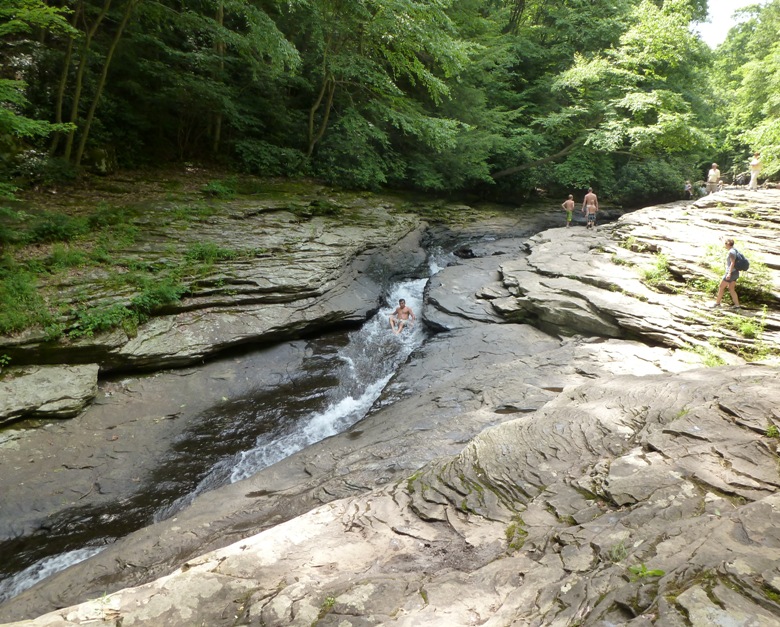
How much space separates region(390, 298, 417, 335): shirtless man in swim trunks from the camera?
10695mm

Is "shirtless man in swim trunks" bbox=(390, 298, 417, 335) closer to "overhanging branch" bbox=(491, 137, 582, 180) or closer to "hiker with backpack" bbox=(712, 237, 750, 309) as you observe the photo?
"hiker with backpack" bbox=(712, 237, 750, 309)

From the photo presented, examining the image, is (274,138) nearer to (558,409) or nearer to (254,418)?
(254,418)

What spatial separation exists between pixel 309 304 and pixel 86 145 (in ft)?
26.0

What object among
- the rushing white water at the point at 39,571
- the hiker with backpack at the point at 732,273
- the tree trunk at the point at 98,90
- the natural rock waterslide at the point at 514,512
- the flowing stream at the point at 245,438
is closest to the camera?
the natural rock waterslide at the point at 514,512

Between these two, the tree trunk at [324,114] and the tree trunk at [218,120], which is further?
the tree trunk at [324,114]

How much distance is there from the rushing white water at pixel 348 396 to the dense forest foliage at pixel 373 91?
6.20 metres

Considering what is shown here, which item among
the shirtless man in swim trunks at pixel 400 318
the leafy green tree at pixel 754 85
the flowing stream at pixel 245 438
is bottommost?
the flowing stream at pixel 245 438

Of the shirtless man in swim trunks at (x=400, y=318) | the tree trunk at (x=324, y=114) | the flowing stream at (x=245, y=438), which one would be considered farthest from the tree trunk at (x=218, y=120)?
the flowing stream at (x=245, y=438)

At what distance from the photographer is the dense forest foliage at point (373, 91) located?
431 inches

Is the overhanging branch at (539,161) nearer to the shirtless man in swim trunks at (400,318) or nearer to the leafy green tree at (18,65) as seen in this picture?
the shirtless man in swim trunks at (400,318)

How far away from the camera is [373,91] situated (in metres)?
15.4

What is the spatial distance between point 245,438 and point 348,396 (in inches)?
84.2

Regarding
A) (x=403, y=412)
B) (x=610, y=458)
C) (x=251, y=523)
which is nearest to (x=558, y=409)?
(x=610, y=458)

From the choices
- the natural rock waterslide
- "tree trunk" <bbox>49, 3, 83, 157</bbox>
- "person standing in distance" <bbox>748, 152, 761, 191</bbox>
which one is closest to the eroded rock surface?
the natural rock waterslide
